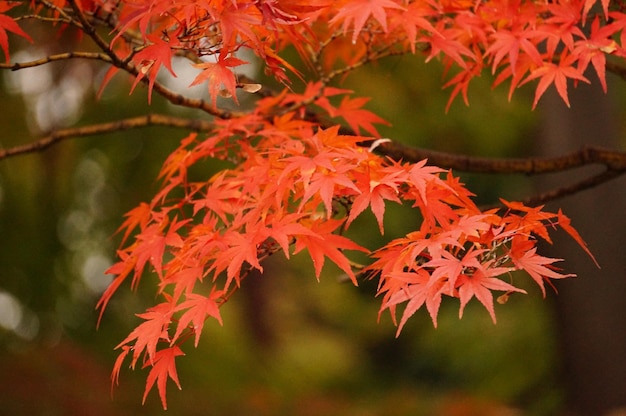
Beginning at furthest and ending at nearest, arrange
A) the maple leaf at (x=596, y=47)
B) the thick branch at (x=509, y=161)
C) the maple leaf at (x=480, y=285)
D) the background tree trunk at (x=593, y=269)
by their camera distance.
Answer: the background tree trunk at (x=593, y=269) → the thick branch at (x=509, y=161) → the maple leaf at (x=596, y=47) → the maple leaf at (x=480, y=285)

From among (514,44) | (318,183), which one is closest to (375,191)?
(318,183)

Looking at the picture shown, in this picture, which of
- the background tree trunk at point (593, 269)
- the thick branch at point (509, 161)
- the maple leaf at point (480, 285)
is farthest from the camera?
the background tree trunk at point (593, 269)

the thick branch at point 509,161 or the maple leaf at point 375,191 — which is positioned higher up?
the maple leaf at point 375,191

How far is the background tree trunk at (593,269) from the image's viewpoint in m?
3.65

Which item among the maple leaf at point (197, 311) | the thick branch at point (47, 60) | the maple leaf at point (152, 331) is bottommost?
the maple leaf at point (152, 331)

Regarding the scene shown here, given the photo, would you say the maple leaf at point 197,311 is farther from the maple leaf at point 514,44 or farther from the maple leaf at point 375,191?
the maple leaf at point 514,44

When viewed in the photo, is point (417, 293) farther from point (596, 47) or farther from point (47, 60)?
point (47, 60)

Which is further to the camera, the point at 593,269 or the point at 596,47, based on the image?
the point at 593,269

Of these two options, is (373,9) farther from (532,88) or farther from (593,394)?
(532,88)

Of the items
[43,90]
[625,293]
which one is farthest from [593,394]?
[43,90]

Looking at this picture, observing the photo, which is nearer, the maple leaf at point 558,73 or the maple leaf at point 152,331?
the maple leaf at point 152,331

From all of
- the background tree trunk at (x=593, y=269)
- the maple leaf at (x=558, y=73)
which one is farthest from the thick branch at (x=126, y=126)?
the background tree trunk at (x=593, y=269)

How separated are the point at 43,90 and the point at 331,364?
133 inches

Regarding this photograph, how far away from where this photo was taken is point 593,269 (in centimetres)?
372
